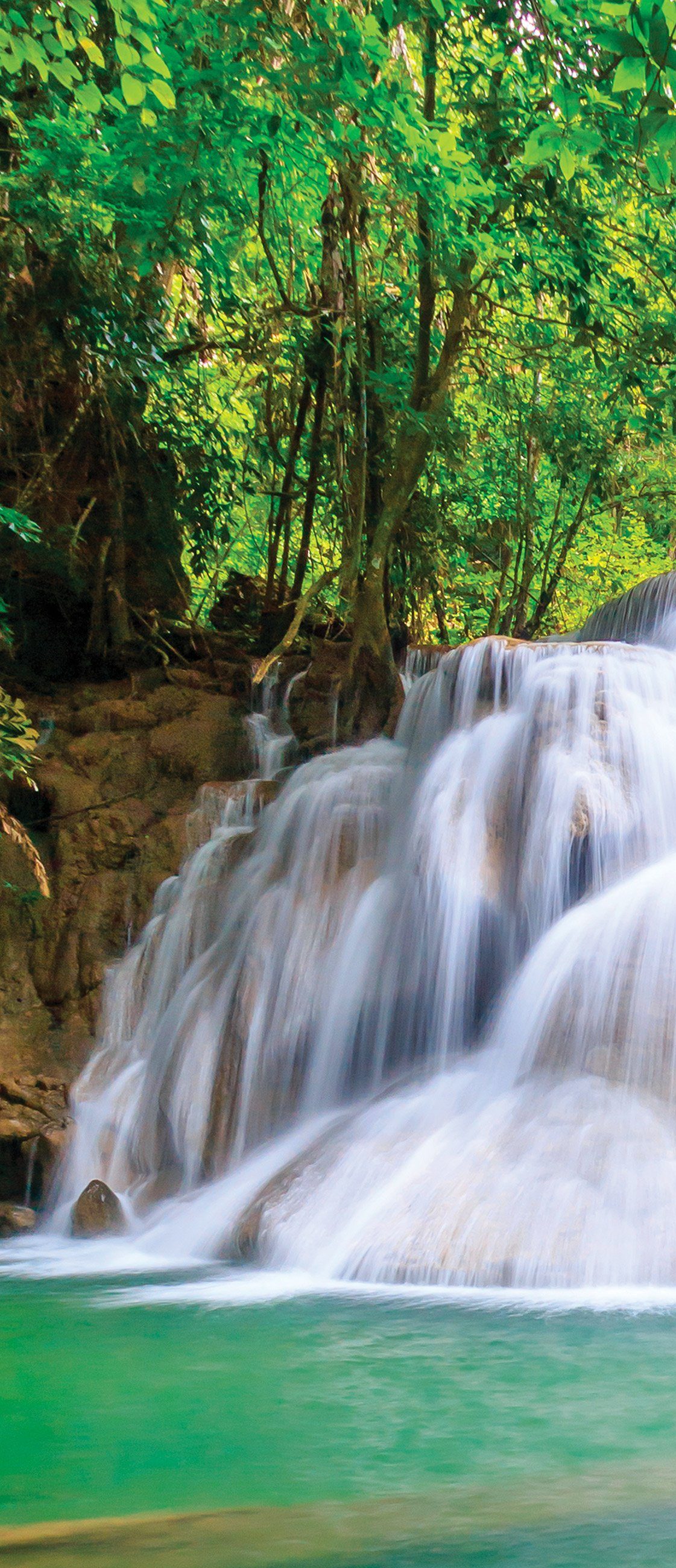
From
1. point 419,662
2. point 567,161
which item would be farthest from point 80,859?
point 567,161

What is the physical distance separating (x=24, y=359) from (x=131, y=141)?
3287 mm

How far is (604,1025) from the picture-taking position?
6609 mm

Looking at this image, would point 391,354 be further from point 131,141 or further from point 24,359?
point 131,141

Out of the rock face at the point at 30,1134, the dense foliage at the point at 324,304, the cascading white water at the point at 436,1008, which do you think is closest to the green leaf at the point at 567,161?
the dense foliage at the point at 324,304

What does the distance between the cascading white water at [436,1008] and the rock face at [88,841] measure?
31 cm

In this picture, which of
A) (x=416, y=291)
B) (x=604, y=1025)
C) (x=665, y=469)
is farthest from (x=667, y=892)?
(x=665, y=469)

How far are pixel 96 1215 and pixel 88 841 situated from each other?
357 cm

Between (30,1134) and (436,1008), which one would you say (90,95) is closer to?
(436,1008)

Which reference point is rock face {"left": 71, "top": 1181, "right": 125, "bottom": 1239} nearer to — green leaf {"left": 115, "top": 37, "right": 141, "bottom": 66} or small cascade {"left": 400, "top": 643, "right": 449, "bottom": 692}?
small cascade {"left": 400, "top": 643, "right": 449, "bottom": 692}

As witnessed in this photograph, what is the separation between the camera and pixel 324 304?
1212cm

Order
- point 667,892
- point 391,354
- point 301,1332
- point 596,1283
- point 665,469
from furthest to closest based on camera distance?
point 665,469 < point 391,354 < point 667,892 < point 596,1283 < point 301,1332

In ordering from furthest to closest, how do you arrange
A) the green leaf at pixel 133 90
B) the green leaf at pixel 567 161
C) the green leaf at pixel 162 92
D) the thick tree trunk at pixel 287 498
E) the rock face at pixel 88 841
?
the thick tree trunk at pixel 287 498 < the rock face at pixel 88 841 < the green leaf at pixel 162 92 < the green leaf at pixel 133 90 < the green leaf at pixel 567 161

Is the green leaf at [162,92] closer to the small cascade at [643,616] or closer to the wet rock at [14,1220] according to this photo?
the wet rock at [14,1220]

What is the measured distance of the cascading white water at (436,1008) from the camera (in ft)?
19.3
